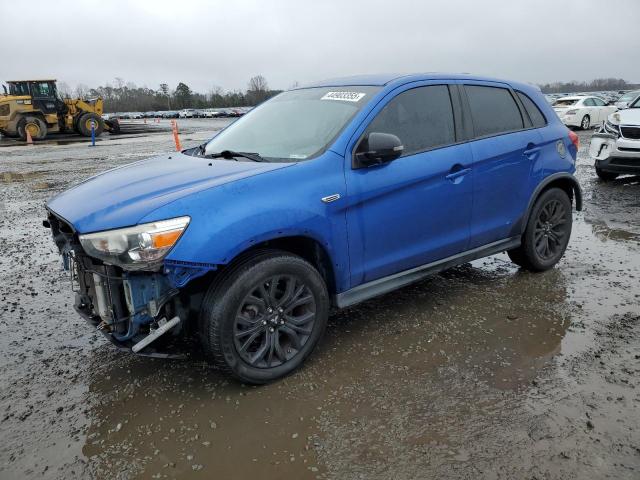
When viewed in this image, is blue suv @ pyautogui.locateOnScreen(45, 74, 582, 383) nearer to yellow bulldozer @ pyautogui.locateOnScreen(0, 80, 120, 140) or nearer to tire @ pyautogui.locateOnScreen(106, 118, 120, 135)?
yellow bulldozer @ pyautogui.locateOnScreen(0, 80, 120, 140)

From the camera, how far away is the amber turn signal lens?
2621mm

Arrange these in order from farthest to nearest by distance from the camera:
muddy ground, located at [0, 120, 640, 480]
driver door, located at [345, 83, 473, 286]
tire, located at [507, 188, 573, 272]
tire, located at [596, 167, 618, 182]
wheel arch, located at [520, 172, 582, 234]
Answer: tire, located at [596, 167, 618, 182]
tire, located at [507, 188, 573, 272]
wheel arch, located at [520, 172, 582, 234]
driver door, located at [345, 83, 473, 286]
muddy ground, located at [0, 120, 640, 480]

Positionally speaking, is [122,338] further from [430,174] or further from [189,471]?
[430,174]

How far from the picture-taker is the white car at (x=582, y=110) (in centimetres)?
2105

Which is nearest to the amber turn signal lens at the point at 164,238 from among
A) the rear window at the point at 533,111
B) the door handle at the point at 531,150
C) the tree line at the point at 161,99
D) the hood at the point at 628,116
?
the door handle at the point at 531,150

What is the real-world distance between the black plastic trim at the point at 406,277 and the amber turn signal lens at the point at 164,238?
1215 mm

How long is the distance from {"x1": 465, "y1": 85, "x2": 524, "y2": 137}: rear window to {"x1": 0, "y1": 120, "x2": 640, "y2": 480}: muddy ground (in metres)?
1.41

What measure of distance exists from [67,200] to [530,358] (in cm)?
318

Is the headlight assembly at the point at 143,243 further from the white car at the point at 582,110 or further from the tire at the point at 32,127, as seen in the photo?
the tire at the point at 32,127

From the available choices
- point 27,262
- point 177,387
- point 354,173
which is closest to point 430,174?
point 354,173

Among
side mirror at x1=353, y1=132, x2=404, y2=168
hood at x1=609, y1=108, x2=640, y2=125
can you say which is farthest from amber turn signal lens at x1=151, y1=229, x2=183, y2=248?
hood at x1=609, y1=108, x2=640, y2=125

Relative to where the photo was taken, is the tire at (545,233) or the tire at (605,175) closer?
the tire at (545,233)

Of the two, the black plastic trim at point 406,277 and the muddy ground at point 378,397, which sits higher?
the black plastic trim at point 406,277

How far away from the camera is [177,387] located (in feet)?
10.3
